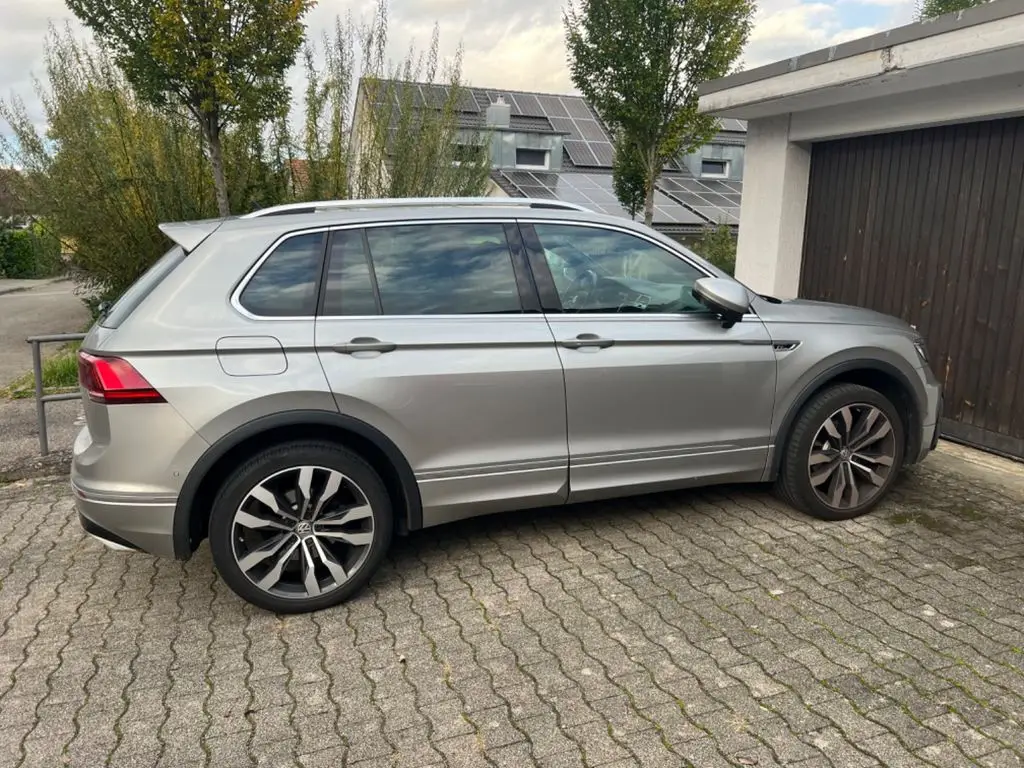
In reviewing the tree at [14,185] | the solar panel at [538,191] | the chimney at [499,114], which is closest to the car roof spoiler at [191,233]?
the tree at [14,185]

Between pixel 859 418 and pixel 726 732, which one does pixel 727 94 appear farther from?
pixel 726 732

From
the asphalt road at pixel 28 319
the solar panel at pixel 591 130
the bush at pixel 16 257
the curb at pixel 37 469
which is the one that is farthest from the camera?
the solar panel at pixel 591 130

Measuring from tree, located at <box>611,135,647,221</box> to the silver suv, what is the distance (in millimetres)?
9856

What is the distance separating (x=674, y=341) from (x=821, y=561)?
1292mm

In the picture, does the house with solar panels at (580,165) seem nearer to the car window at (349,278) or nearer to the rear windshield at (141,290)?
the car window at (349,278)

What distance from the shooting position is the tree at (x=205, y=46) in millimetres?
6820

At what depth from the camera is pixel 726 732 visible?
256 centimetres

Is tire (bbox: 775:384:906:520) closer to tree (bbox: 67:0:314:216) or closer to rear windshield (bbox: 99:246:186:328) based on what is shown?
rear windshield (bbox: 99:246:186:328)

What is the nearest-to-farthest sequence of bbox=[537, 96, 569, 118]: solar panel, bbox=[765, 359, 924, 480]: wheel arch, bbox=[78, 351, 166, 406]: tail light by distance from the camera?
bbox=[78, 351, 166, 406]: tail light < bbox=[765, 359, 924, 480]: wheel arch < bbox=[537, 96, 569, 118]: solar panel

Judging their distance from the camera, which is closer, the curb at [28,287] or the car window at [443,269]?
the car window at [443,269]

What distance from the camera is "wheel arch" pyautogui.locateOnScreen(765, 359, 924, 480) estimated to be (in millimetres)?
4051

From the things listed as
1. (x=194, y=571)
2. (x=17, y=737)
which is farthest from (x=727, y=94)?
(x=17, y=737)

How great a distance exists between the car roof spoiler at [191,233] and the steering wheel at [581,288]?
162 centimetres

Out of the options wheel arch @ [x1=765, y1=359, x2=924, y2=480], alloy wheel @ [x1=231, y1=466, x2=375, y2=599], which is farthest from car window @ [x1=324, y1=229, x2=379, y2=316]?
wheel arch @ [x1=765, y1=359, x2=924, y2=480]
